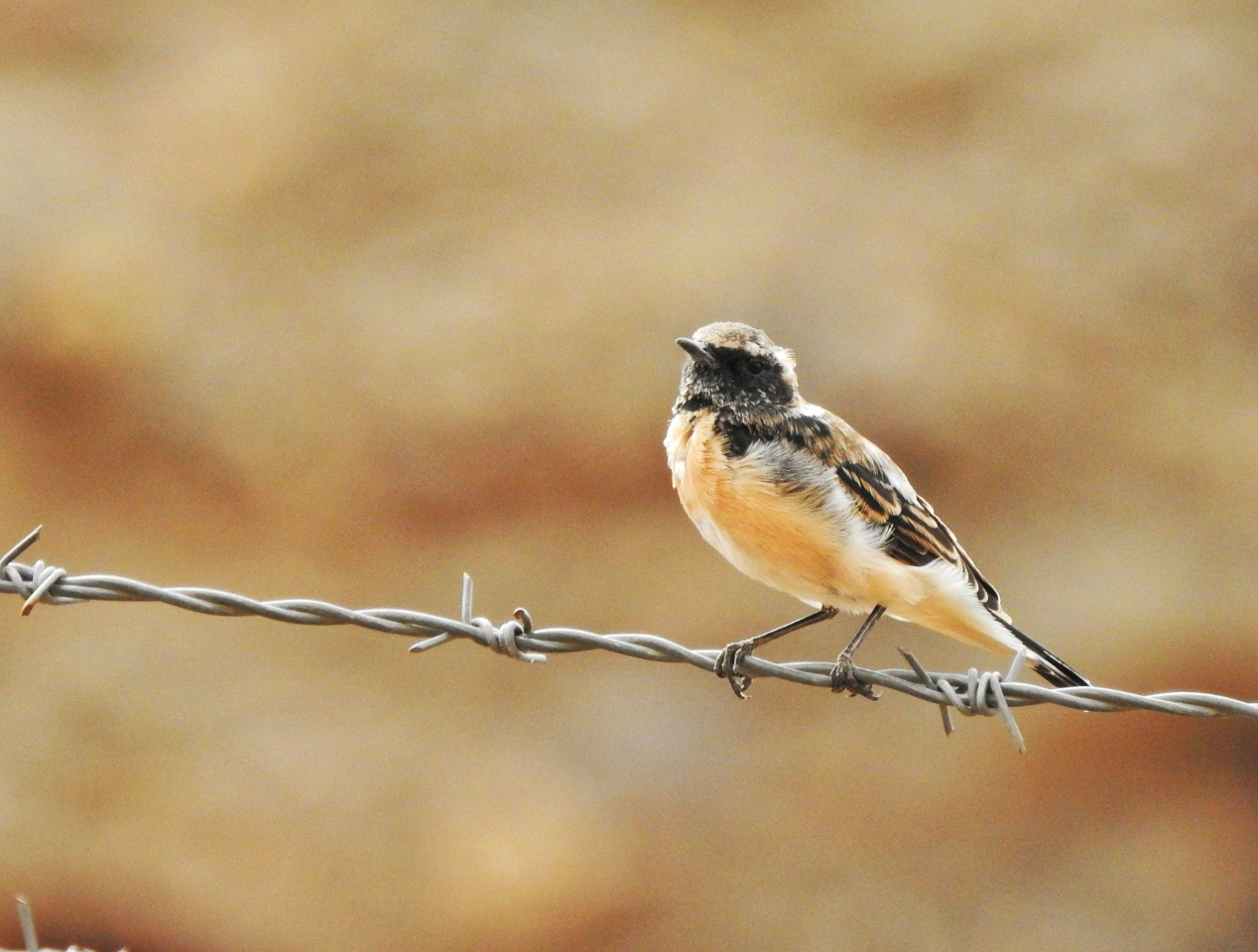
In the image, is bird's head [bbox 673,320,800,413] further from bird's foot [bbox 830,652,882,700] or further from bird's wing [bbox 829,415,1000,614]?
bird's foot [bbox 830,652,882,700]

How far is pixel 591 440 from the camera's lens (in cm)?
1082

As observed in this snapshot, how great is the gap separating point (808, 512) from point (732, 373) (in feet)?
2.64

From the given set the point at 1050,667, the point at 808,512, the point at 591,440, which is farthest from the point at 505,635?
the point at 591,440

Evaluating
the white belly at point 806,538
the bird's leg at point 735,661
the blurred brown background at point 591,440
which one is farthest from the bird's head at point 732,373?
the blurred brown background at point 591,440

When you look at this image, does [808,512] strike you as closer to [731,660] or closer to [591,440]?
[731,660]

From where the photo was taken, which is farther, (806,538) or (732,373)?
(732,373)

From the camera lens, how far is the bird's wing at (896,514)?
425 centimetres

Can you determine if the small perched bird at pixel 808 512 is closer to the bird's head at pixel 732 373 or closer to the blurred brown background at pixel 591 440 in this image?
the bird's head at pixel 732 373

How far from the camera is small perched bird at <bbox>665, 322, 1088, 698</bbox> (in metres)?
4.06

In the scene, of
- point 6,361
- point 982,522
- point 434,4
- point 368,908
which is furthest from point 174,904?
point 434,4

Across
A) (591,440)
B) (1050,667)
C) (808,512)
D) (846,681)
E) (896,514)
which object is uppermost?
(591,440)

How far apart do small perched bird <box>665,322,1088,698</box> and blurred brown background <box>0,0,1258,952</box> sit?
5.73 metres

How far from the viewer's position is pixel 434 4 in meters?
12.2

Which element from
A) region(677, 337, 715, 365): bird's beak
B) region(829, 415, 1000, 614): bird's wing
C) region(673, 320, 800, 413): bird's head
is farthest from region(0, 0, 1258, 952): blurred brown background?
region(677, 337, 715, 365): bird's beak
